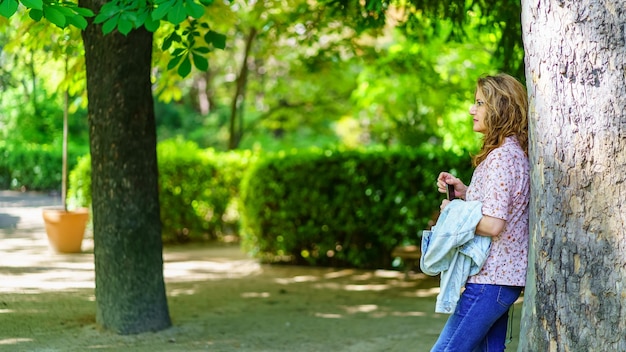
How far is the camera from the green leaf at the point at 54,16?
14.9ft

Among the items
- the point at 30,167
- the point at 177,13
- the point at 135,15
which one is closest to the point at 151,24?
the point at 135,15

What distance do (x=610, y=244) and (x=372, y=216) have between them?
740 cm

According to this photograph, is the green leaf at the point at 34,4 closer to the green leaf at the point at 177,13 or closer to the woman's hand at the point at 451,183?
the green leaf at the point at 177,13

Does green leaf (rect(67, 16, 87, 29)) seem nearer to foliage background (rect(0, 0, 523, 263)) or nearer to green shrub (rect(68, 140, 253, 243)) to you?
foliage background (rect(0, 0, 523, 263))

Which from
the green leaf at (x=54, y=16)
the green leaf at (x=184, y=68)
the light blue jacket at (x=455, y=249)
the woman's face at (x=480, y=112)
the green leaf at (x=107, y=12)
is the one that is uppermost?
the green leaf at (x=107, y=12)

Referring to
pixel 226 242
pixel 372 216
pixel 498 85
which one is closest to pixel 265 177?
pixel 372 216

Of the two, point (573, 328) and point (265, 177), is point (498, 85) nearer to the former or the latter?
point (573, 328)

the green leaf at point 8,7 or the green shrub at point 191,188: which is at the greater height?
the green leaf at point 8,7

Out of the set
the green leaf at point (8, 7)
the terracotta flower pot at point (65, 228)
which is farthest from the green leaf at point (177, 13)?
the terracotta flower pot at point (65, 228)

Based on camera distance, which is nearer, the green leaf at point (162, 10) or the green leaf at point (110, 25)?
the green leaf at point (162, 10)

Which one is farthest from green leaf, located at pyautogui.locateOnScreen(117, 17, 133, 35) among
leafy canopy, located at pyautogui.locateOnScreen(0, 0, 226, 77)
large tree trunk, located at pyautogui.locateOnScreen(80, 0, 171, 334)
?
large tree trunk, located at pyautogui.locateOnScreen(80, 0, 171, 334)

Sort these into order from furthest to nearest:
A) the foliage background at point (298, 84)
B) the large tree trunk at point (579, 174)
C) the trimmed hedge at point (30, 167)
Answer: the trimmed hedge at point (30, 167)
the foliage background at point (298, 84)
the large tree trunk at point (579, 174)

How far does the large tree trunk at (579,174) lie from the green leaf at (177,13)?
2.08 meters

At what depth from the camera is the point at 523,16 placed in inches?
146
